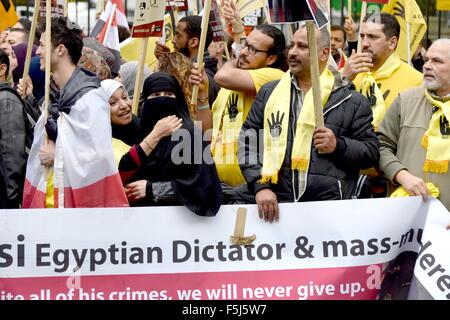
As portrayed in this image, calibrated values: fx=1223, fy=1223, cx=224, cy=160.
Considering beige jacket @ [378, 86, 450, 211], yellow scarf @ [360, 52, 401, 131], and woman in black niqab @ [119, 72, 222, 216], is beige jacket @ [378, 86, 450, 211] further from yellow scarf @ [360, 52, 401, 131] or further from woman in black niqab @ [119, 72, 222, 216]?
woman in black niqab @ [119, 72, 222, 216]

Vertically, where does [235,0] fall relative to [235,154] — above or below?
above

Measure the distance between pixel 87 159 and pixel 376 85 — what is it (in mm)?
2540

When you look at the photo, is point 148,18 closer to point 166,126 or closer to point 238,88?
point 238,88

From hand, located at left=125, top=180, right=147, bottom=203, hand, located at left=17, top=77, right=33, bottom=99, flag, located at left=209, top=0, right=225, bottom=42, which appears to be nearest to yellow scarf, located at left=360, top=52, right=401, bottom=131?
flag, located at left=209, top=0, right=225, bottom=42

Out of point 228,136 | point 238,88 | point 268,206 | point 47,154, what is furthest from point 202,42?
point 268,206

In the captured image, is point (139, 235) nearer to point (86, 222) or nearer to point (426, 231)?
point (86, 222)

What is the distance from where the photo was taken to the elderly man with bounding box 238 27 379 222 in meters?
7.04

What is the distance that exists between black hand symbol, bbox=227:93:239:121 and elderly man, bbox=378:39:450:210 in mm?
1259

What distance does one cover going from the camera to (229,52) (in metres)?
10.7

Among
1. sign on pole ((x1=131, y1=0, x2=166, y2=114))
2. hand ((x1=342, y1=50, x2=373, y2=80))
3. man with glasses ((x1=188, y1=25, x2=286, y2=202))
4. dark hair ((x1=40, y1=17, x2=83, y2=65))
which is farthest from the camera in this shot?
sign on pole ((x1=131, y1=0, x2=166, y2=114))

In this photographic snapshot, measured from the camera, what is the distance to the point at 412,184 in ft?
22.6

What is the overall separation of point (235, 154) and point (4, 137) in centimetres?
161
